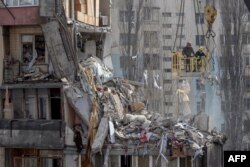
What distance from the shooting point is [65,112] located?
19.6m

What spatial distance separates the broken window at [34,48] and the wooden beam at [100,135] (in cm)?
357

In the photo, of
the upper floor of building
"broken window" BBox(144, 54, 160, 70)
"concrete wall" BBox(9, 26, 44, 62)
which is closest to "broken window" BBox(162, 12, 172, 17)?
"broken window" BBox(144, 54, 160, 70)

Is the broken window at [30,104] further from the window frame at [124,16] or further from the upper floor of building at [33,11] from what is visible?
the window frame at [124,16]

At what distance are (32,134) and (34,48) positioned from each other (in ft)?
10.7

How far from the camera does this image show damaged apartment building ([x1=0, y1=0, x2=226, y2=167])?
18.6 m

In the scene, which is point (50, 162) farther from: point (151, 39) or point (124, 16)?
point (151, 39)

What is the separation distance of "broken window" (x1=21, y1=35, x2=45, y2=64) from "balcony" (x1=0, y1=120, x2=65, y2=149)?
237cm

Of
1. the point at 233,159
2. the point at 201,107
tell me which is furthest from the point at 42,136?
the point at 201,107

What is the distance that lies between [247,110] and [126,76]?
26.5ft

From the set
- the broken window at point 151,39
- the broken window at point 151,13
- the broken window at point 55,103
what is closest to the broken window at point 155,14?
the broken window at point 151,13

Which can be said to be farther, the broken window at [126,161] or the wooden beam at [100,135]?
the broken window at [126,161]

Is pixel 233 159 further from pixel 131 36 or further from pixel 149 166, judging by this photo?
pixel 131 36

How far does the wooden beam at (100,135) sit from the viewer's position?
1834 cm

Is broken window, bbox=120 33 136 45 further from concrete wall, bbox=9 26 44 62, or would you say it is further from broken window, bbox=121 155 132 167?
broken window, bbox=121 155 132 167
